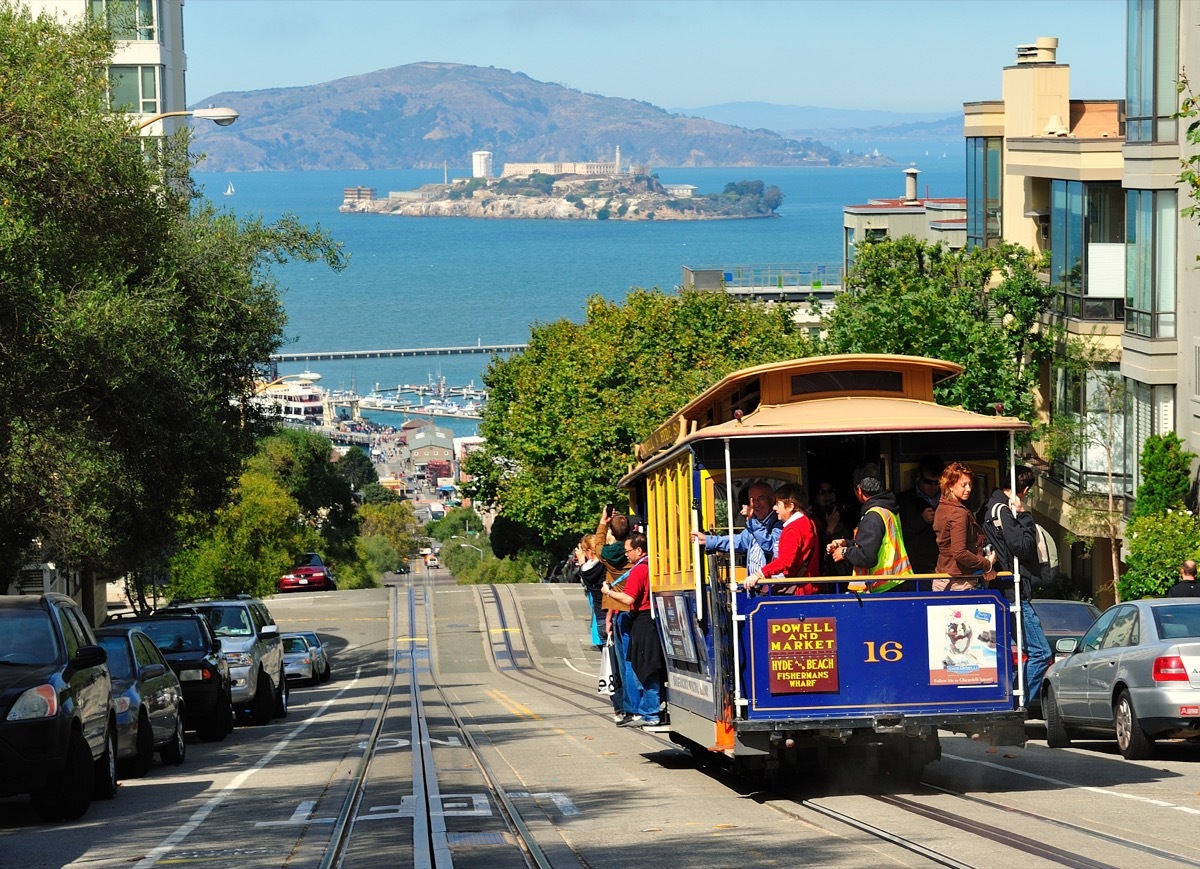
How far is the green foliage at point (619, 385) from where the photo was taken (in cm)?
5062

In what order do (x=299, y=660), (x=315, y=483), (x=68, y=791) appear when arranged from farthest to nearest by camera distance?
(x=315, y=483)
(x=299, y=660)
(x=68, y=791)

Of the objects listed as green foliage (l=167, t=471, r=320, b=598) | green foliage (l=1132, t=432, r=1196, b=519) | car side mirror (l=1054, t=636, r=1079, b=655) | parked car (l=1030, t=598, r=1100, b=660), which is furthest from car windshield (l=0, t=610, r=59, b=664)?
green foliage (l=167, t=471, r=320, b=598)

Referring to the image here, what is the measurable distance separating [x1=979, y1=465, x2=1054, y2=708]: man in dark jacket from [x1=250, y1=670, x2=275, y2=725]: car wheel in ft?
45.6

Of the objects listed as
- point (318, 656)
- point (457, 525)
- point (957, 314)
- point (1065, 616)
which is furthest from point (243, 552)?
point (457, 525)

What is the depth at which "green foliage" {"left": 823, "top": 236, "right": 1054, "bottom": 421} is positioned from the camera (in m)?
37.1

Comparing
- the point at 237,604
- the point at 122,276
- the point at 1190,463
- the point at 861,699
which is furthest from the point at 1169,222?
the point at 861,699

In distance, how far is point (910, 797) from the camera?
12.6 metres

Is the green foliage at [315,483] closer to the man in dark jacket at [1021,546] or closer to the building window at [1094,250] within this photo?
the building window at [1094,250]

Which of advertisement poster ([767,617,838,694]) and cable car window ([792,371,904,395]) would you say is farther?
cable car window ([792,371,904,395])

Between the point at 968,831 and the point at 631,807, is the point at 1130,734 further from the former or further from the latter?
the point at 968,831

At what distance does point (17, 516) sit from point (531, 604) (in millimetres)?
35421

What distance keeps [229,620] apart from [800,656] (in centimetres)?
1499

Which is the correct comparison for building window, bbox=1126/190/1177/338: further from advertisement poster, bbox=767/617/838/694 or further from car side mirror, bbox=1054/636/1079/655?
advertisement poster, bbox=767/617/838/694

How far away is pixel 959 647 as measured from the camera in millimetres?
12625
